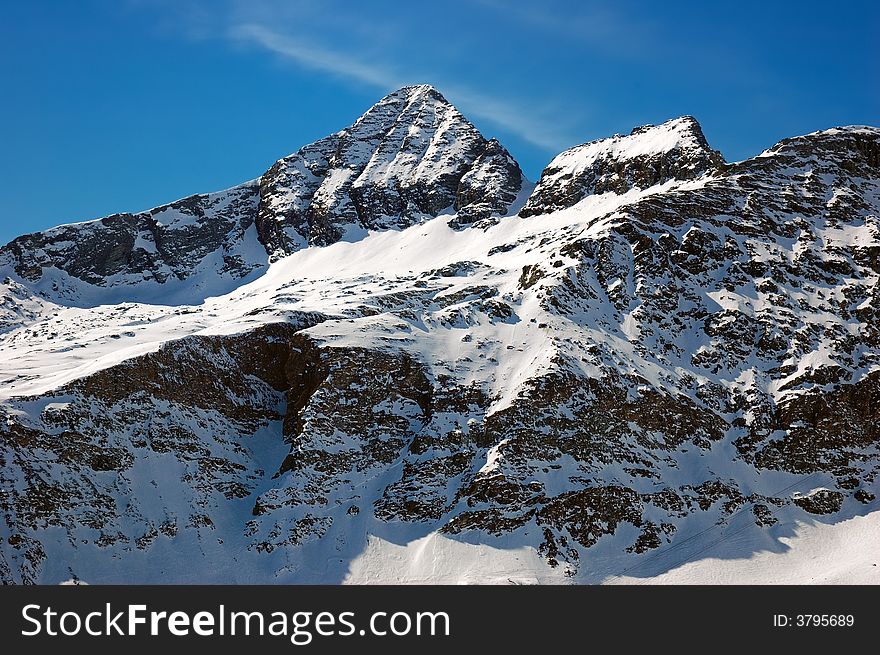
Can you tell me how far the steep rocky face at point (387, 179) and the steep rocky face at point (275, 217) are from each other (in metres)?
0.25

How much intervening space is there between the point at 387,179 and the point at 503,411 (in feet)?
321

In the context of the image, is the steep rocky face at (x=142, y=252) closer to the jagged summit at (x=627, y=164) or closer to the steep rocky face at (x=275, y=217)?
the steep rocky face at (x=275, y=217)

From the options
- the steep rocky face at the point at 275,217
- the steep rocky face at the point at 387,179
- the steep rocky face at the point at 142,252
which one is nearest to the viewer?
the steep rocky face at the point at 142,252

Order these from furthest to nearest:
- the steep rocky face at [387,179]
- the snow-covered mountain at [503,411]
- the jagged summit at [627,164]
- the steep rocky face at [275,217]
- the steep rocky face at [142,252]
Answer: the steep rocky face at [387,179]
the steep rocky face at [275,217]
the steep rocky face at [142,252]
the jagged summit at [627,164]
the snow-covered mountain at [503,411]

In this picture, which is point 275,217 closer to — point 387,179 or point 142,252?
point 387,179

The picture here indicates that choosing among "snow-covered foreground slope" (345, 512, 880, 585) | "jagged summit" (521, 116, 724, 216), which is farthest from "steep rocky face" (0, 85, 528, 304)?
"snow-covered foreground slope" (345, 512, 880, 585)

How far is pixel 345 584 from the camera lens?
6612 centimetres

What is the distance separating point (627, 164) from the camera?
457 feet

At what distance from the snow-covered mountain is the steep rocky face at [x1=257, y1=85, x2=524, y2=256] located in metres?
40.0

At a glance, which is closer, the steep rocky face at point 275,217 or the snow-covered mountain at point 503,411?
the snow-covered mountain at point 503,411

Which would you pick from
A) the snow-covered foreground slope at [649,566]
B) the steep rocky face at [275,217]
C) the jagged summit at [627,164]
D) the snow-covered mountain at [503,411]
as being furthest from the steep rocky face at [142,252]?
the snow-covered foreground slope at [649,566]

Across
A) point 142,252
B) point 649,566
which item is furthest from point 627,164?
point 142,252

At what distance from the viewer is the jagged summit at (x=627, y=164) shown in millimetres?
131000

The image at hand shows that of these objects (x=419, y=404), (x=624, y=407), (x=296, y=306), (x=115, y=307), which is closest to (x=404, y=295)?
(x=296, y=306)
